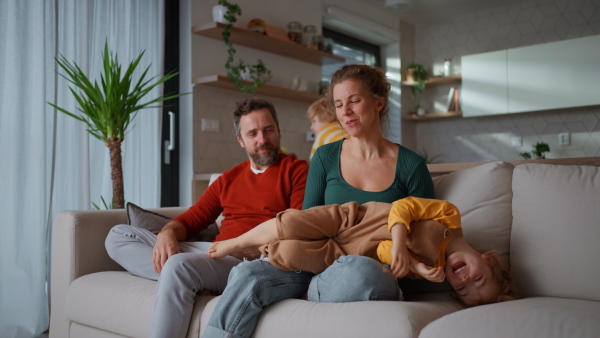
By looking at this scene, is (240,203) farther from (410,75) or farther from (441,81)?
(410,75)

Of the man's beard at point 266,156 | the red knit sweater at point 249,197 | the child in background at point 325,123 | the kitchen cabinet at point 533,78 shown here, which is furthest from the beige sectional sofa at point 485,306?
the kitchen cabinet at point 533,78

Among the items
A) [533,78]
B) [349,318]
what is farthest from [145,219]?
[533,78]

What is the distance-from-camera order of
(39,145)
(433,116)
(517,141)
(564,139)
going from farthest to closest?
(433,116) → (517,141) → (564,139) → (39,145)

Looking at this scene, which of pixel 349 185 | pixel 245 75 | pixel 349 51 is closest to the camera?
pixel 349 185

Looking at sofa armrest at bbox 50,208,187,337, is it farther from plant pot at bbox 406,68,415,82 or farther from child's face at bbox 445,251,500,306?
plant pot at bbox 406,68,415,82

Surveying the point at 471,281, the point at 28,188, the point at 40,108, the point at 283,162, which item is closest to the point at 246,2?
the point at 40,108

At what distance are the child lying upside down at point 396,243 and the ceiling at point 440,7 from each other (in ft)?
14.2

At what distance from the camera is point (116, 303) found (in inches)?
82.4

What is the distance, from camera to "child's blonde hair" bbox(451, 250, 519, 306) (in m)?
Result: 1.66

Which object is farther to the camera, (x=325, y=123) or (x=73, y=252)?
(x=325, y=123)

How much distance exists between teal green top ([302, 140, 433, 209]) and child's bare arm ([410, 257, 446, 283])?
34 cm

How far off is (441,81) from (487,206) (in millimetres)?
4298

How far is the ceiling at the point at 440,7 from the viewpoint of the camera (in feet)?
18.7

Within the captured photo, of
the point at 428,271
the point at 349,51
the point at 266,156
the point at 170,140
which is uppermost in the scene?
the point at 349,51
